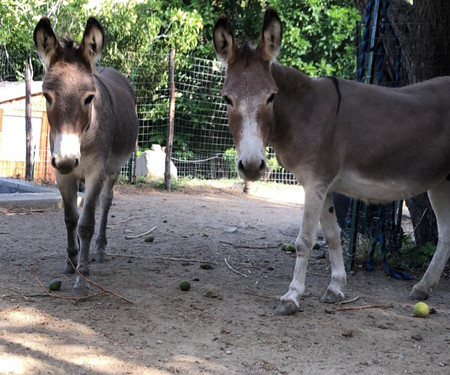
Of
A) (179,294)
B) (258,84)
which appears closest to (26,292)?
(179,294)

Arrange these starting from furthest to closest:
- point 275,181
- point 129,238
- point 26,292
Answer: point 275,181 < point 129,238 < point 26,292

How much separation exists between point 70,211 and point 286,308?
1950 millimetres

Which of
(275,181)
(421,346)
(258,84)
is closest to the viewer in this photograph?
(421,346)

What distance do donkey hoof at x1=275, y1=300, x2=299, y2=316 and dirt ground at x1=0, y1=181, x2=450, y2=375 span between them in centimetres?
7

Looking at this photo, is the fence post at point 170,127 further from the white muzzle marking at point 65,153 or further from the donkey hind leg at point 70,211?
the white muzzle marking at point 65,153

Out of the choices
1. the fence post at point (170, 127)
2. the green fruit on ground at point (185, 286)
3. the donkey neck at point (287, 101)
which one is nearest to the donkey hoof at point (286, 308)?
the green fruit on ground at point (185, 286)

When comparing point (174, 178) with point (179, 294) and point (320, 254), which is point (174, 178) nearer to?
point (320, 254)

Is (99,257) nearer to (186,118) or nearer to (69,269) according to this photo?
(69,269)

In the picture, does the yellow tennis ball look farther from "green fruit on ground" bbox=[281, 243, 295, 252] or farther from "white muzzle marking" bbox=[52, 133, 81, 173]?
"white muzzle marking" bbox=[52, 133, 81, 173]

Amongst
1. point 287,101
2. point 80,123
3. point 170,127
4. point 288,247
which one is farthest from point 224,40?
point 170,127

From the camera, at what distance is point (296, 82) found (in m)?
4.05

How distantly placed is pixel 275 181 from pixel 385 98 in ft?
36.8

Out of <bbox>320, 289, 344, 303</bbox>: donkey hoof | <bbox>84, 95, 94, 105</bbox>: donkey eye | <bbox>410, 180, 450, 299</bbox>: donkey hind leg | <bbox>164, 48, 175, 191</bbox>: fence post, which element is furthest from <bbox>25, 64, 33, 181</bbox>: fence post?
<bbox>410, 180, 450, 299</bbox>: donkey hind leg

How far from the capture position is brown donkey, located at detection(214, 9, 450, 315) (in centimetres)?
370
